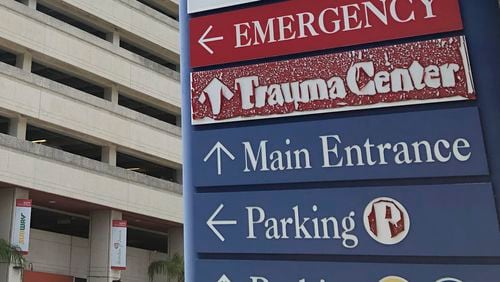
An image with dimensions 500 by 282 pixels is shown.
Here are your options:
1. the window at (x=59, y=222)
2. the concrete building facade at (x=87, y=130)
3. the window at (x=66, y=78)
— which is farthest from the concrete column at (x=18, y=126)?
the window at (x=59, y=222)

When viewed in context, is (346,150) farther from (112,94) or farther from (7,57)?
(7,57)

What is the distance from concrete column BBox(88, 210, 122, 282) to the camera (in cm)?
3008

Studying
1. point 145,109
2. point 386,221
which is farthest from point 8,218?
point 386,221

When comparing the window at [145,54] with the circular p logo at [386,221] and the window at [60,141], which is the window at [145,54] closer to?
the window at [60,141]

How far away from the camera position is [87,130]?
30.7m

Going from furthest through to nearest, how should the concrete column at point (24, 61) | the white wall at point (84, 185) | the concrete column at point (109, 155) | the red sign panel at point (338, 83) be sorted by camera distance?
the concrete column at point (109, 155) < the concrete column at point (24, 61) < the white wall at point (84, 185) < the red sign panel at point (338, 83)

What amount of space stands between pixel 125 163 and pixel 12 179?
11.7 m

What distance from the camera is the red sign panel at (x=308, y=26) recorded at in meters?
3.01

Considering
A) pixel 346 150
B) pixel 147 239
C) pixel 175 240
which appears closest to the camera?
pixel 346 150

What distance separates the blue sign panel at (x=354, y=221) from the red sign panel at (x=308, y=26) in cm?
76

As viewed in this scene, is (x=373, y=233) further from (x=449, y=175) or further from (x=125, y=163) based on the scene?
(x=125, y=163)

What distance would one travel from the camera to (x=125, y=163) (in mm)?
37750

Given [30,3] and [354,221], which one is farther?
[30,3]

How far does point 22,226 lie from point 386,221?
25.5m
